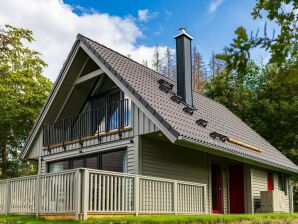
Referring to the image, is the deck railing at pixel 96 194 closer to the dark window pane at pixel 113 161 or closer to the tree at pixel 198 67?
the dark window pane at pixel 113 161

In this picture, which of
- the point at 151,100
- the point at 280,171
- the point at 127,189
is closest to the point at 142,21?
the point at 280,171

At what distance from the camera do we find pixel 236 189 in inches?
645

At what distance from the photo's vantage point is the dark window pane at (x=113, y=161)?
13.0 metres

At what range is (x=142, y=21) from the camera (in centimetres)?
3906

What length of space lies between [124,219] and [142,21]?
32075mm

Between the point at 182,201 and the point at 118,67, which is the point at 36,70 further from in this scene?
the point at 182,201

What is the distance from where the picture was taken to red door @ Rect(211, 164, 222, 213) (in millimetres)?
15553

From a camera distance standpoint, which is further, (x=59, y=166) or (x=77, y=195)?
(x=59, y=166)

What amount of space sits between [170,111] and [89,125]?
10.0 feet

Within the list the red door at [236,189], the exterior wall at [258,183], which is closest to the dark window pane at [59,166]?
the red door at [236,189]

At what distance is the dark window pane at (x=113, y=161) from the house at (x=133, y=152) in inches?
1.3

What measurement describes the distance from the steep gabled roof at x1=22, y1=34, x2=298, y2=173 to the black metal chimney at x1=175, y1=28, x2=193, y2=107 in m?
0.67

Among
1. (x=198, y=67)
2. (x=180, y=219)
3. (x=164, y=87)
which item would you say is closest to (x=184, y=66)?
(x=164, y=87)

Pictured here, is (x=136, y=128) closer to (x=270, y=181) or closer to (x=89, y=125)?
(x=89, y=125)
